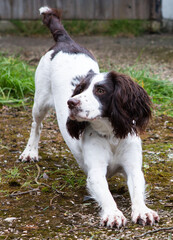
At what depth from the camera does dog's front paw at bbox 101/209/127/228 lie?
2.73 metres

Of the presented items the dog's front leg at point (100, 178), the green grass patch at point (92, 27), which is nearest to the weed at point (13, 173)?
the dog's front leg at point (100, 178)

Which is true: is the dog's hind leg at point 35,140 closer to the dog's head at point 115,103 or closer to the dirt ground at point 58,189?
the dirt ground at point 58,189

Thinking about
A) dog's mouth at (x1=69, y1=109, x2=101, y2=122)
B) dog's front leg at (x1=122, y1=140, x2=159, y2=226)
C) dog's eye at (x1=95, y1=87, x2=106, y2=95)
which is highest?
dog's eye at (x1=95, y1=87, x2=106, y2=95)

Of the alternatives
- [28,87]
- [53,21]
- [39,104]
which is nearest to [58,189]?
[39,104]

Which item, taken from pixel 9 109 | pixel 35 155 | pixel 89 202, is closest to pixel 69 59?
pixel 35 155

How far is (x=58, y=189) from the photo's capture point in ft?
11.4

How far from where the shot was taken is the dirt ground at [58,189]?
273 cm

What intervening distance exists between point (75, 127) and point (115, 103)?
0.38m

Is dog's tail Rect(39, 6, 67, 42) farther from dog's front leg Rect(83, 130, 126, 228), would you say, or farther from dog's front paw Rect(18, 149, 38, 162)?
dog's front leg Rect(83, 130, 126, 228)

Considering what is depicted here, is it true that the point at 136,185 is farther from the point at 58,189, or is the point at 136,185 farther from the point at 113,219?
the point at 58,189

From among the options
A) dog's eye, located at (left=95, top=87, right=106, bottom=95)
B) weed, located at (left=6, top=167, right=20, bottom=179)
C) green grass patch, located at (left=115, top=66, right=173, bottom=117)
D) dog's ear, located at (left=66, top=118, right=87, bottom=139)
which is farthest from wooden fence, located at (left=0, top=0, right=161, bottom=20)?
dog's eye, located at (left=95, top=87, right=106, bottom=95)

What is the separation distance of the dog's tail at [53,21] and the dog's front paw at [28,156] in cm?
106

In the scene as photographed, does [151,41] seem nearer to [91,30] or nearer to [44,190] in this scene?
[91,30]

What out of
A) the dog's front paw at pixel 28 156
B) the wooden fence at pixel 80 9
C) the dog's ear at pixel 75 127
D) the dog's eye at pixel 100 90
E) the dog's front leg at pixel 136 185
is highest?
the wooden fence at pixel 80 9
